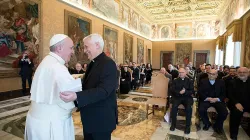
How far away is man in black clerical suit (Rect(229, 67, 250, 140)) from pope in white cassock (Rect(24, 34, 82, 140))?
3.82 m

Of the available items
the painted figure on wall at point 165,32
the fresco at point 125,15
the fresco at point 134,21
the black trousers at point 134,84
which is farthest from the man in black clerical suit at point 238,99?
the painted figure on wall at point 165,32

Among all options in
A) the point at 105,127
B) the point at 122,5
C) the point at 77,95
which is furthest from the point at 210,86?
the point at 122,5

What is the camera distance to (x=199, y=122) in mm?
A: 4434

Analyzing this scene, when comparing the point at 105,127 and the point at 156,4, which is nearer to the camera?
the point at 105,127

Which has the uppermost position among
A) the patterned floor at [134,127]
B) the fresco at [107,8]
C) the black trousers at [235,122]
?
the fresco at [107,8]

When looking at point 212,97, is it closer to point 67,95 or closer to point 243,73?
point 243,73

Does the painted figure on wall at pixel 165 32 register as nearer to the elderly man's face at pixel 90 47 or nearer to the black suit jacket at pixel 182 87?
the black suit jacket at pixel 182 87

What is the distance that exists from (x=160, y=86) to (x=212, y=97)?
4.99 feet

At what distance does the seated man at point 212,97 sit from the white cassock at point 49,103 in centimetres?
372

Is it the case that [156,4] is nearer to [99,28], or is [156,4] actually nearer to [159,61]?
[99,28]

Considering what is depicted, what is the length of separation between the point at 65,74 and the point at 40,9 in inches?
283

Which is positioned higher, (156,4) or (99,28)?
(156,4)

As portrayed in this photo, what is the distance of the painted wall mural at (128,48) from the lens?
14812mm

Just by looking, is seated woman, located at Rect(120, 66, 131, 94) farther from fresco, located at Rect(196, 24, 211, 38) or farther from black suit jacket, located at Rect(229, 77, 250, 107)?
fresco, located at Rect(196, 24, 211, 38)
